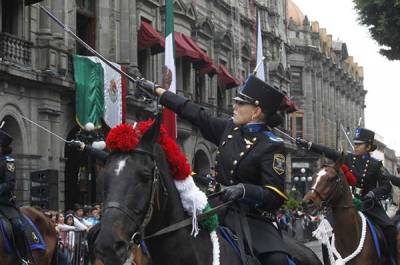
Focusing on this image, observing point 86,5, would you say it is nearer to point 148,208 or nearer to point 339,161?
point 339,161

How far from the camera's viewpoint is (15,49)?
22375mm

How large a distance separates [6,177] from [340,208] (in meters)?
4.76

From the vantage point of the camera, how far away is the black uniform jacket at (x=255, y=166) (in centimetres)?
596

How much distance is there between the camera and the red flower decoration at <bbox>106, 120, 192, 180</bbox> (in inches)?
196

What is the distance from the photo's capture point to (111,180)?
4820 mm

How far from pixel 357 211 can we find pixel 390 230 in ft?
2.40

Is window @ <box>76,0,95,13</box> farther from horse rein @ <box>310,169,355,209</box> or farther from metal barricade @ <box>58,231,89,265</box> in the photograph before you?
horse rein @ <box>310,169,355,209</box>

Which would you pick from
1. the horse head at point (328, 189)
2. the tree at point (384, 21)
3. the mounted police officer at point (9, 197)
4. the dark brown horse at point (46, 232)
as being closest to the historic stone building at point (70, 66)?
the dark brown horse at point (46, 232)

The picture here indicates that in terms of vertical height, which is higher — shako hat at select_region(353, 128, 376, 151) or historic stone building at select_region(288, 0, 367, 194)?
historic stone building at select_region(288, 0, 367, 194)

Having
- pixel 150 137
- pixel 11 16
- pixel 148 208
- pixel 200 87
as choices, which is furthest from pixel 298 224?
pixel 148 208

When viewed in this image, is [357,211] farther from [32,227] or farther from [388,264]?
[32,227]

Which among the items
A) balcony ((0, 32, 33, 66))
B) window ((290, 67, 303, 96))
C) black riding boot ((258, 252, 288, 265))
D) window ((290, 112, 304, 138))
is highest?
window ((290, 67, 303, 96))

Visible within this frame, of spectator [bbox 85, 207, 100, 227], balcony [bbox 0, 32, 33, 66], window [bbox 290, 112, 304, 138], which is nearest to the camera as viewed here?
spectator [bbox 85, 207, 100, 227]

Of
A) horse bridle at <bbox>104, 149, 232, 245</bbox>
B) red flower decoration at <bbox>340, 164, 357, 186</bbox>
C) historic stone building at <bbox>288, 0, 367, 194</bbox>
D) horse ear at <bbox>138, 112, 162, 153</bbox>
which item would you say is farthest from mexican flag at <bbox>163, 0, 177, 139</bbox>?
historic stone building at <bbox>288, 0, 367, 194</bbox>
